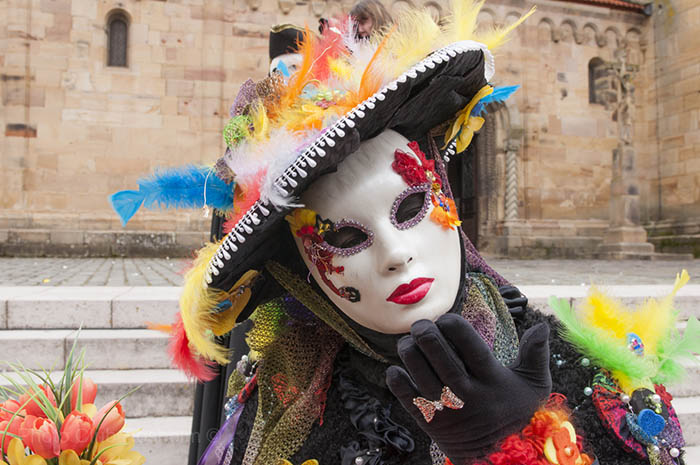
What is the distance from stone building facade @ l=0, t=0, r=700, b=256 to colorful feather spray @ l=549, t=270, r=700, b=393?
8858mm

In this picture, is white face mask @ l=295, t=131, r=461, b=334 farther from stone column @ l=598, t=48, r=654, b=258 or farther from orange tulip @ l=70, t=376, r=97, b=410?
stone column @ l=598, t=48, r=654, b=258

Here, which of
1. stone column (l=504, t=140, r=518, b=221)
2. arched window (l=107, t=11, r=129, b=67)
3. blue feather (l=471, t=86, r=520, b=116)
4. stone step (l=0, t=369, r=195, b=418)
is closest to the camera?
blue feather (l=471, t=86, r=520, b=116)

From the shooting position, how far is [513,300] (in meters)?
1.33

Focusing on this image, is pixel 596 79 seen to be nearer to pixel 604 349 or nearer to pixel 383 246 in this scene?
pixel 604 349

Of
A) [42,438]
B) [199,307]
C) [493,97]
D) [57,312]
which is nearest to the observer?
[42,438]

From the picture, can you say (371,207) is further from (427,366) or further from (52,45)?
(52,45)

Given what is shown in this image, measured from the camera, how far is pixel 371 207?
3.85ft

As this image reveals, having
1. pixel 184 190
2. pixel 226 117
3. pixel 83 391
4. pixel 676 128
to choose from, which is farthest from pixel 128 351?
pixel 676 128

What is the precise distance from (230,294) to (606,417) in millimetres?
852

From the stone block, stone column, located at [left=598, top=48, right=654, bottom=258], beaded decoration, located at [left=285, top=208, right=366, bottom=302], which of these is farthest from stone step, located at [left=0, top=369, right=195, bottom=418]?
stone column, located at [left=598, top=48, right=654, bottom=258]

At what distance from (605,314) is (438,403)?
522 mm

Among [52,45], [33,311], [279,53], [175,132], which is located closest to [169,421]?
[33,311]

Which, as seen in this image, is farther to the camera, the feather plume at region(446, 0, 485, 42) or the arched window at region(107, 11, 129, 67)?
the arched window at region(107, 11, 129, 67)

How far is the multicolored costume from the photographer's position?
960mm
